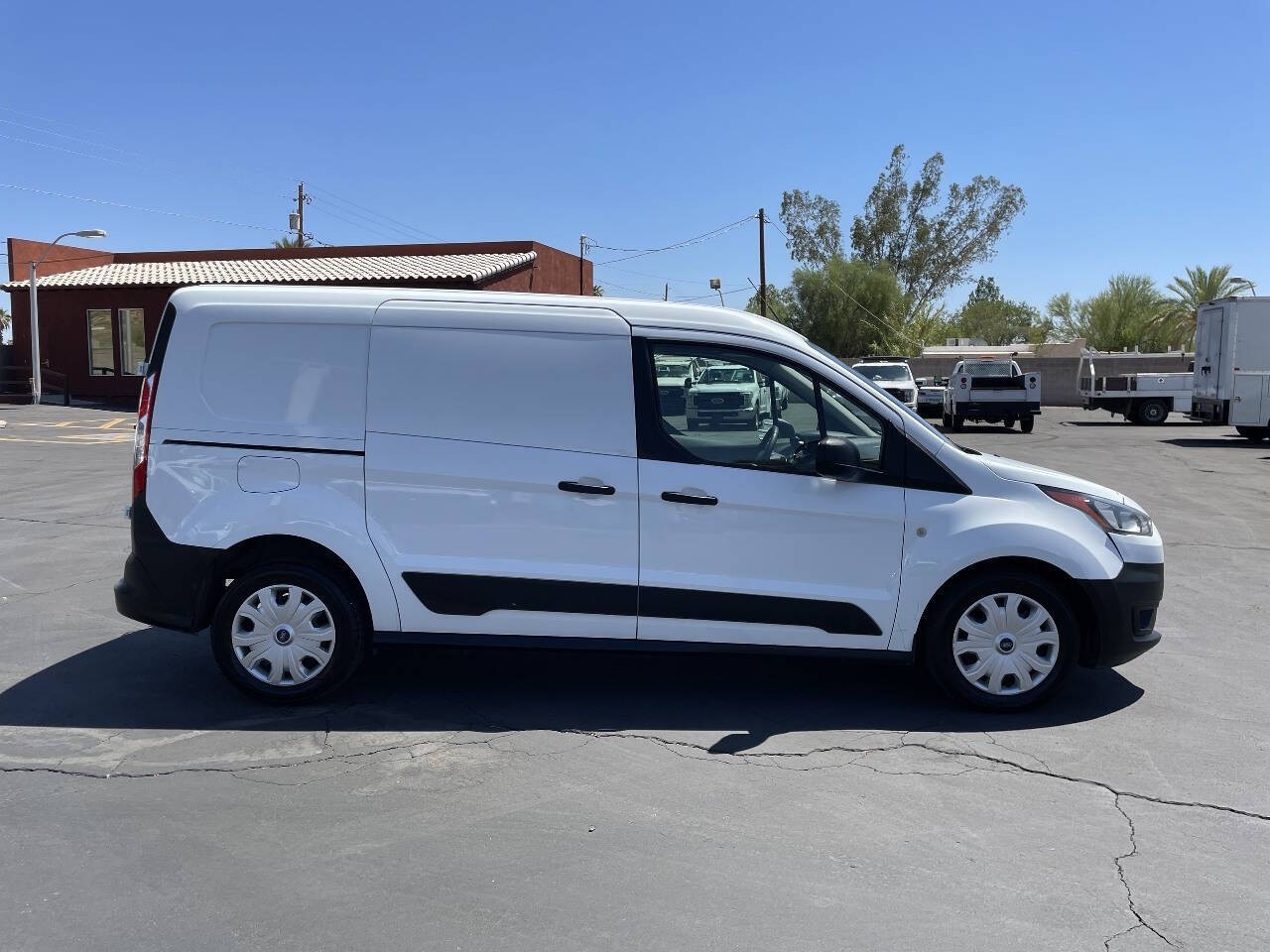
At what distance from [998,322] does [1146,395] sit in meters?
71.6

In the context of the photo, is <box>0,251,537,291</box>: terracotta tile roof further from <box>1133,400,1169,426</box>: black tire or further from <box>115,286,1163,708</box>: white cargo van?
<box>115,286,1163,708</box>: white cargo van

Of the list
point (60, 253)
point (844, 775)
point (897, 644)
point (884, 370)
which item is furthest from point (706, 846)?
point (60, 253)

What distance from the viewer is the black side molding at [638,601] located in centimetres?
533

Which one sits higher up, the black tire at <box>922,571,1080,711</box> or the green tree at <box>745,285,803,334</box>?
the green tree at <box>745,285,803,334</box>

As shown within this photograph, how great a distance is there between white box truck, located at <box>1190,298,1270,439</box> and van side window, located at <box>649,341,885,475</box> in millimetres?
22158

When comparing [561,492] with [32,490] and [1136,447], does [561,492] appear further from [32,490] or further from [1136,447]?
[1136,447]

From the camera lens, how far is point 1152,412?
31328mm

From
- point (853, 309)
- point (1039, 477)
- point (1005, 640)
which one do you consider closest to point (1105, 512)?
point (1039, 477)

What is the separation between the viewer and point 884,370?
3341 centimetres

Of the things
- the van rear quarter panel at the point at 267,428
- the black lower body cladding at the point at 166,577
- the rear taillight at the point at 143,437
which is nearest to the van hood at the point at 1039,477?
the van rear quarter panel at the point at 267,428

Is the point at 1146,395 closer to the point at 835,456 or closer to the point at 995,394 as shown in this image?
the point at 995,394

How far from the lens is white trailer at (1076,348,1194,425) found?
3081 centimetres

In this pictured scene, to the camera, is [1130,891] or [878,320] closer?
[1130,891]

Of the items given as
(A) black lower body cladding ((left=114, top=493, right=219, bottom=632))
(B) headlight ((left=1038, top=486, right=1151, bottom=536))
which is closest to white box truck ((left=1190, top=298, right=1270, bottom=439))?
(B) headlight ((left=1038, top=486, right=1151, bottom=536))
